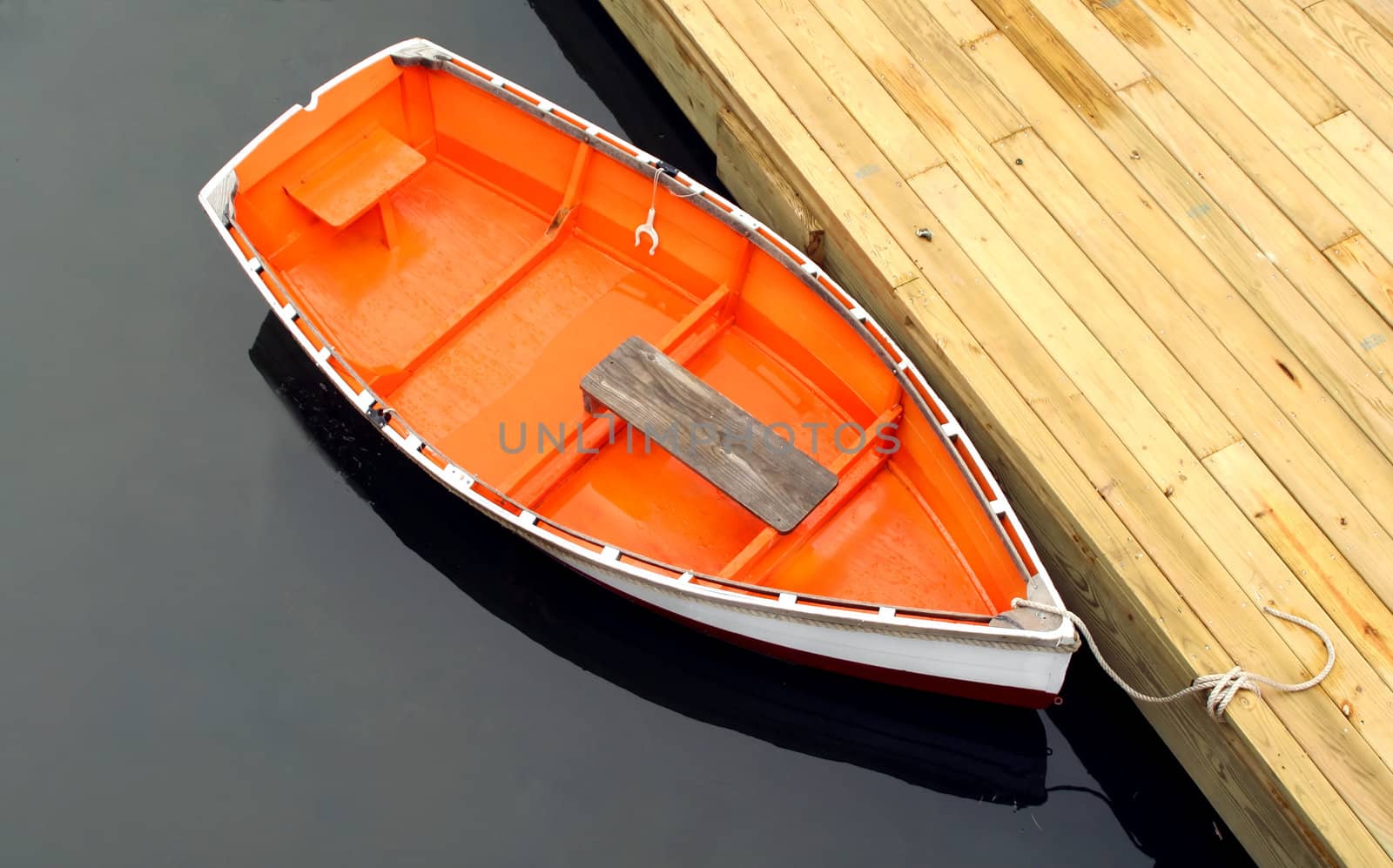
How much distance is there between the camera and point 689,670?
26.8ft

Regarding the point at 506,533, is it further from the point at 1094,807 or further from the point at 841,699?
the point at 1094,807

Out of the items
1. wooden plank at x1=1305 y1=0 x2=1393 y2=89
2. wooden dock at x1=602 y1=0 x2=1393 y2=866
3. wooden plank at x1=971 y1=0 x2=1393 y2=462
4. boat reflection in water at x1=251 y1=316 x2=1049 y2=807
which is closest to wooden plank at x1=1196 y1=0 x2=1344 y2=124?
wooden dock at x1=602 y1=0 x2=1393 y2=866

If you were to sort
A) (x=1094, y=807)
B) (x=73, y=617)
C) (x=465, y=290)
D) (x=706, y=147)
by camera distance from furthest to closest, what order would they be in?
(x=706, y=147) → (x=465, y=290) → (x=73, y=617) → (x=1094, y=807)

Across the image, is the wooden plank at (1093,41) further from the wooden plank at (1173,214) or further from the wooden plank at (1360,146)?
the wooden plank at (1360,146)

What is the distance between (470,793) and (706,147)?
5.60 metres

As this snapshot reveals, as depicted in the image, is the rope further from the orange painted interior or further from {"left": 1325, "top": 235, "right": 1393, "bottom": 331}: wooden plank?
{"left": 1325, "top": 235, "right": 1393, "bottom": 331}: wooden plank

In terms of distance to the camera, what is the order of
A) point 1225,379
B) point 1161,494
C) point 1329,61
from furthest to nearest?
point 1329,61, point 1225,379, point 1161,494

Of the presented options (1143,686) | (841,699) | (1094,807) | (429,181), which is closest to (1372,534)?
Answer: (1143,686)

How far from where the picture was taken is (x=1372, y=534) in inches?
274

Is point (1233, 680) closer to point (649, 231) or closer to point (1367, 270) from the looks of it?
point (1367, 270)

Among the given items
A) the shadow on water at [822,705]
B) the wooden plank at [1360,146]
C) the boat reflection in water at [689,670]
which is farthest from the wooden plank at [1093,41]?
the boat reflection in water at [689,670]

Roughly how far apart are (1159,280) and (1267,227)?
83 cm

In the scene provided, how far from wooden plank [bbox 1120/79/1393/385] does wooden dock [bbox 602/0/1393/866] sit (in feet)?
0.06

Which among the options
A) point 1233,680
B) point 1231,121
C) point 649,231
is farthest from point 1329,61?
point 649,231
